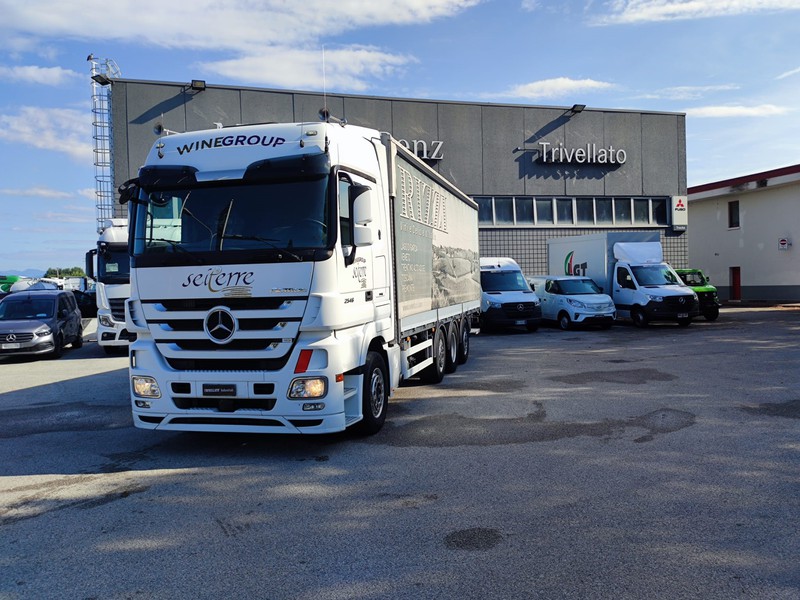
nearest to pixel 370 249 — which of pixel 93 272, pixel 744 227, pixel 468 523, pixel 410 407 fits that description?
pixel 410 407

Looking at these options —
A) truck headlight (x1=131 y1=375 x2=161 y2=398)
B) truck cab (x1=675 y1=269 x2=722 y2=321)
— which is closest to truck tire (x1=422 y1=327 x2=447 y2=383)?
truck headlight (x1=131 y1=375 x2=161 y2=398)

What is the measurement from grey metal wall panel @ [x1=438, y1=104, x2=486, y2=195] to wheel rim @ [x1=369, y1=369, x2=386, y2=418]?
64.5 ft

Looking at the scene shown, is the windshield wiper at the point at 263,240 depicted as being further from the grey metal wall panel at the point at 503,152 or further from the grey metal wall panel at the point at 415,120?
the grey metal wall panel at the point at 503,152

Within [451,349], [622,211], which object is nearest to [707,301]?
[622,211]

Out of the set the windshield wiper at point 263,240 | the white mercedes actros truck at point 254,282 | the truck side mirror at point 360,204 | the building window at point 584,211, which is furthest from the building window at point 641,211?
the windshield wiper at point 263,240

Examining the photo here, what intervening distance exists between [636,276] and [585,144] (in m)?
8.28

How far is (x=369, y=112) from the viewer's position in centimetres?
2570

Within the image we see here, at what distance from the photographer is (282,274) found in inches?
255

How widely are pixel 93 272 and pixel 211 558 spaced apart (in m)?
13.0

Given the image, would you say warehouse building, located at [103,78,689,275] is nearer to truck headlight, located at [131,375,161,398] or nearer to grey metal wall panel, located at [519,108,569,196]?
grey metal wall panel, located at [519,108,569,196]

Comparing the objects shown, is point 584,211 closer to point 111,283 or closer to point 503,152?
point 503,152

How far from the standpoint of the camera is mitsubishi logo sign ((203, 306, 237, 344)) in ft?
21.5

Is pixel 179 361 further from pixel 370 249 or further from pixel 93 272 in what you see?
pixel 93 272

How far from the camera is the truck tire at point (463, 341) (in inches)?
529
